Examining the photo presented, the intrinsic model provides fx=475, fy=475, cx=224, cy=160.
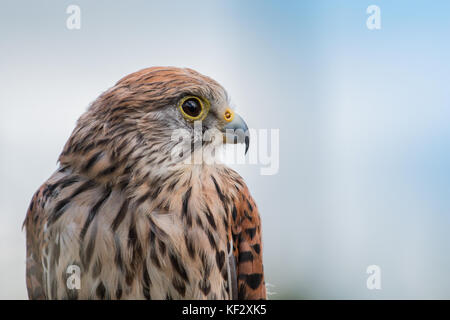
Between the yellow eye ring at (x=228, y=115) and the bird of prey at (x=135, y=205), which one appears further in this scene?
the yellow eye ring at (x=228, y=115)

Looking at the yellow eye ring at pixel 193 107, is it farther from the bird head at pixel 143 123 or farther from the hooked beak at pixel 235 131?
the hooked beak at pixel 235 131

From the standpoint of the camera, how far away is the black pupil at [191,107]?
1.39 meters

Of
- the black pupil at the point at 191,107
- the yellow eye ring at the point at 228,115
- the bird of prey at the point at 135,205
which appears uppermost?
the black pupil at the point at 191,107

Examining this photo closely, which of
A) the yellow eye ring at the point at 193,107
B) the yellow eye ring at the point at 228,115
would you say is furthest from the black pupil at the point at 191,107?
the yellow eye ring at the point at 228,115

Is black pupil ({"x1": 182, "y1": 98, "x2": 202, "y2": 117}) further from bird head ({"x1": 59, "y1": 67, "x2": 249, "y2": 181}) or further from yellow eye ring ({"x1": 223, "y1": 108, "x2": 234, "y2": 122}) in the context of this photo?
yellow eye ring ({"x1": 223, "y1": 108, "x2": 234, "y2": 122})

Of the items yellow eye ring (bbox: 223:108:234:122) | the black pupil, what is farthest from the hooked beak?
the black pupil

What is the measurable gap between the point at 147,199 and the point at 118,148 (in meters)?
0.17

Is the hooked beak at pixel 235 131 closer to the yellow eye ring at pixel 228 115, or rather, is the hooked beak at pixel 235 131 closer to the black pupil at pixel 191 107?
the yellow eye ring at pixel 228 115

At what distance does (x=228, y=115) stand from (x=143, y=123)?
0.89 feet

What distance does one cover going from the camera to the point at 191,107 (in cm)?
140

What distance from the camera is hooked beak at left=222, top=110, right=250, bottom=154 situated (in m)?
1.49

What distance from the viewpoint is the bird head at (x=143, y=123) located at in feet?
4.53

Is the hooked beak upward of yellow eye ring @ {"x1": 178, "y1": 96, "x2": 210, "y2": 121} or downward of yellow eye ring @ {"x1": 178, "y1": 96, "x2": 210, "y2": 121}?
downward

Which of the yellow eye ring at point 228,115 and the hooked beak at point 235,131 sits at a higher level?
the yellow eye ring at point 228,115
